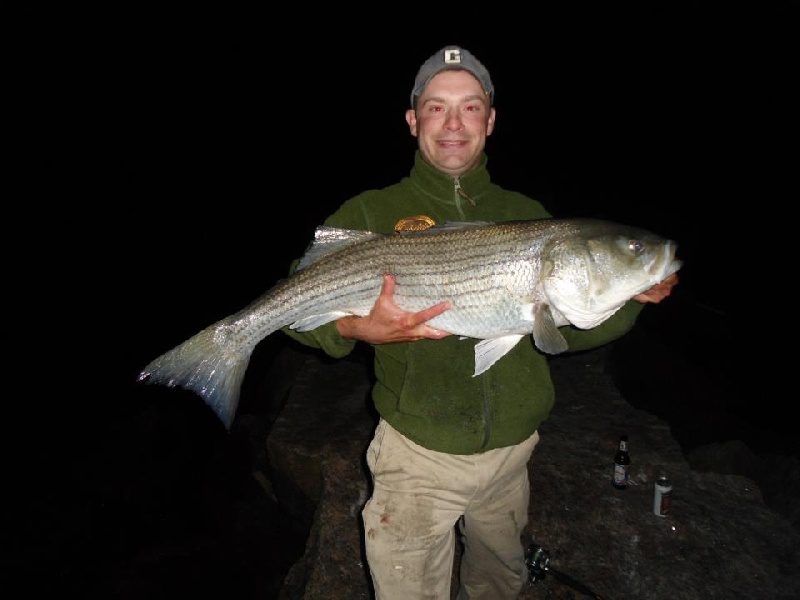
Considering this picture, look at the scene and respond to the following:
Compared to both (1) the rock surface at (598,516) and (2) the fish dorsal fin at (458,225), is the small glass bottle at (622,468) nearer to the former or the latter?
(1) the rock surface at (598,516)

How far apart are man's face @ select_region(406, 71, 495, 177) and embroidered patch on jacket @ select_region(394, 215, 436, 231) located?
1.01 feet

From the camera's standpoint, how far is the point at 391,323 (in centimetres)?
220

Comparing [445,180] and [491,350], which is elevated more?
[445,180]

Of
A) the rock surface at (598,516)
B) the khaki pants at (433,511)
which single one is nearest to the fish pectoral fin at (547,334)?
the khaki pants at (433,511)

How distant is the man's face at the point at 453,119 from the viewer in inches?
95.1

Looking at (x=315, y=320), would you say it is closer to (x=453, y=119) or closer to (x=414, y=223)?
(x=414, y=223)

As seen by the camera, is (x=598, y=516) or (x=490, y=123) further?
(x=598, y=516)

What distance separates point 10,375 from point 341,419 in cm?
876

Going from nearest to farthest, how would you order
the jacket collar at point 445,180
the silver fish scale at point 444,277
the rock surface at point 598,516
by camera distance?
the silver fish scale at point 444,277, the jacket collar at point 445,180, the rock surface at point 598,516

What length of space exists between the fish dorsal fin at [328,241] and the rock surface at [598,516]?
206 centimetres

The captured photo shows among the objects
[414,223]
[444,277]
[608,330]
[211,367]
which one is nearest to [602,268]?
[608,330]

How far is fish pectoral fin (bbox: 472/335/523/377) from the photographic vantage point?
220 cm

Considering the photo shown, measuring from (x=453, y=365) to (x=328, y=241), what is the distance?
904 mm

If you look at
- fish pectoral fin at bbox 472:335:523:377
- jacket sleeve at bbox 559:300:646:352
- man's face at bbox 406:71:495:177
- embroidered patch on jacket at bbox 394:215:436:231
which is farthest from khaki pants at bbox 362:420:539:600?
man's face at bbox 406:71:495:177
